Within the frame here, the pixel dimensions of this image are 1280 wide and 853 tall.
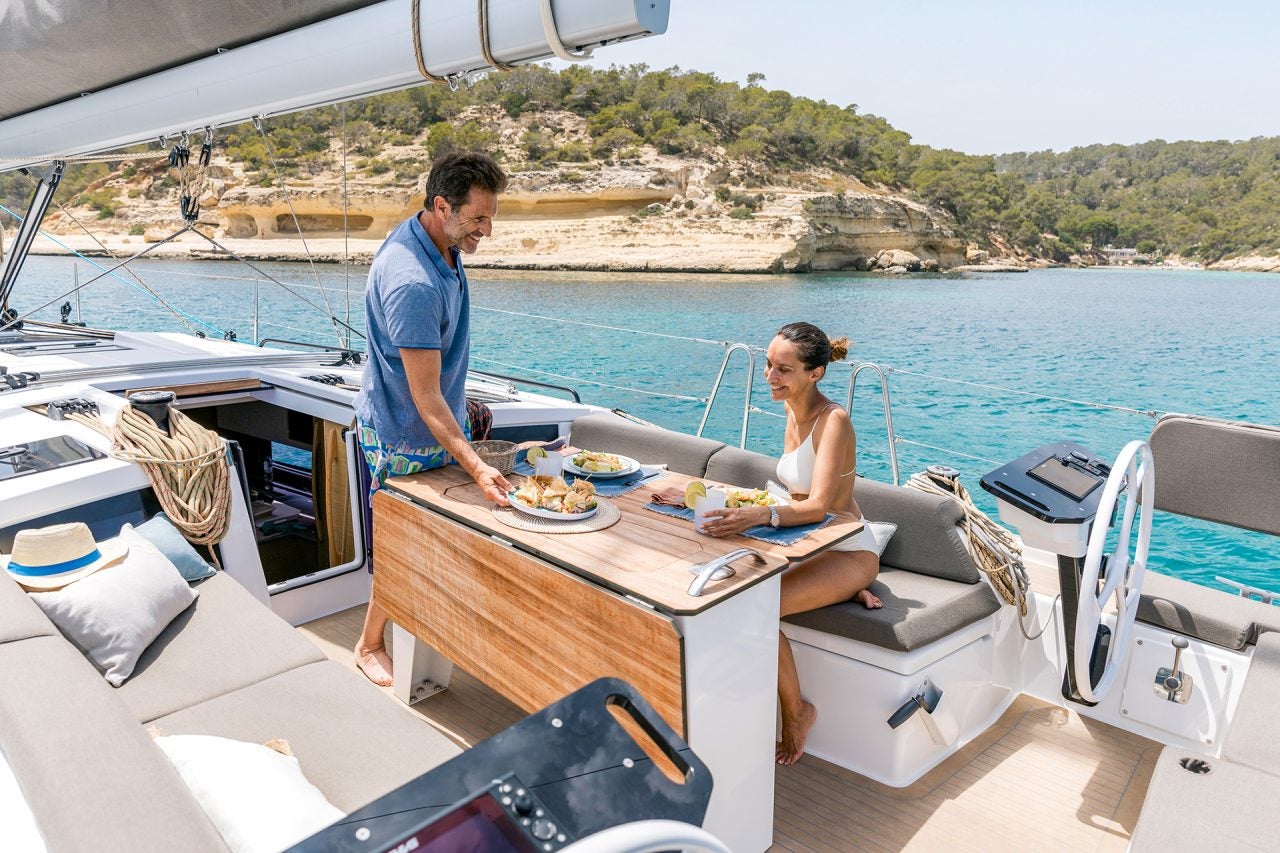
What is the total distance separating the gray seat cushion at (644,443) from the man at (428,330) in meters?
0.77

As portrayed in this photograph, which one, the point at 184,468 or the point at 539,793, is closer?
the point at 539,793

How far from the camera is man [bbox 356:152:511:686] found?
74.5 inches

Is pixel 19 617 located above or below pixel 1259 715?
above

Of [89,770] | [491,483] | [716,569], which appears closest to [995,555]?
[716,569]

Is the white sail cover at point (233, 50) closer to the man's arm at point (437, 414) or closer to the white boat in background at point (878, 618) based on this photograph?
the white boat in background at point (878, 618)

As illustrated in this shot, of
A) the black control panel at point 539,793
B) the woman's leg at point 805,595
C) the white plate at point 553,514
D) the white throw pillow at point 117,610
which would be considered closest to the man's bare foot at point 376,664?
the white throw pillow at point 117,610

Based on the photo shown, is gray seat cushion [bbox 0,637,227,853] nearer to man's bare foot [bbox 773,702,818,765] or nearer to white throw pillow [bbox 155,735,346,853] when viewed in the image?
white throw pillow [bbox 155,735,346,853]

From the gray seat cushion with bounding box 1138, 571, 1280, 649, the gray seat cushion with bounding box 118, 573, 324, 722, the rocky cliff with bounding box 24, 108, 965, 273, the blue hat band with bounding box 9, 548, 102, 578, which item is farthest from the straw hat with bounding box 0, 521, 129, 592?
the rocky cliff with bounding box 24, 108, 965, 273

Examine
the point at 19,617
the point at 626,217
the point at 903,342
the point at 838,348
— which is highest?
the point at 626,217

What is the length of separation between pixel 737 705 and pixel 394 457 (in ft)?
3.56

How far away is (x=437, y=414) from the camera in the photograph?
1962mm

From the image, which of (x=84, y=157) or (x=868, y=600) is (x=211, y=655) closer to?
(x=868, y=600)

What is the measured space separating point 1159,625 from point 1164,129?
66.8 m

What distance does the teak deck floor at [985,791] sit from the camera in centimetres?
183
